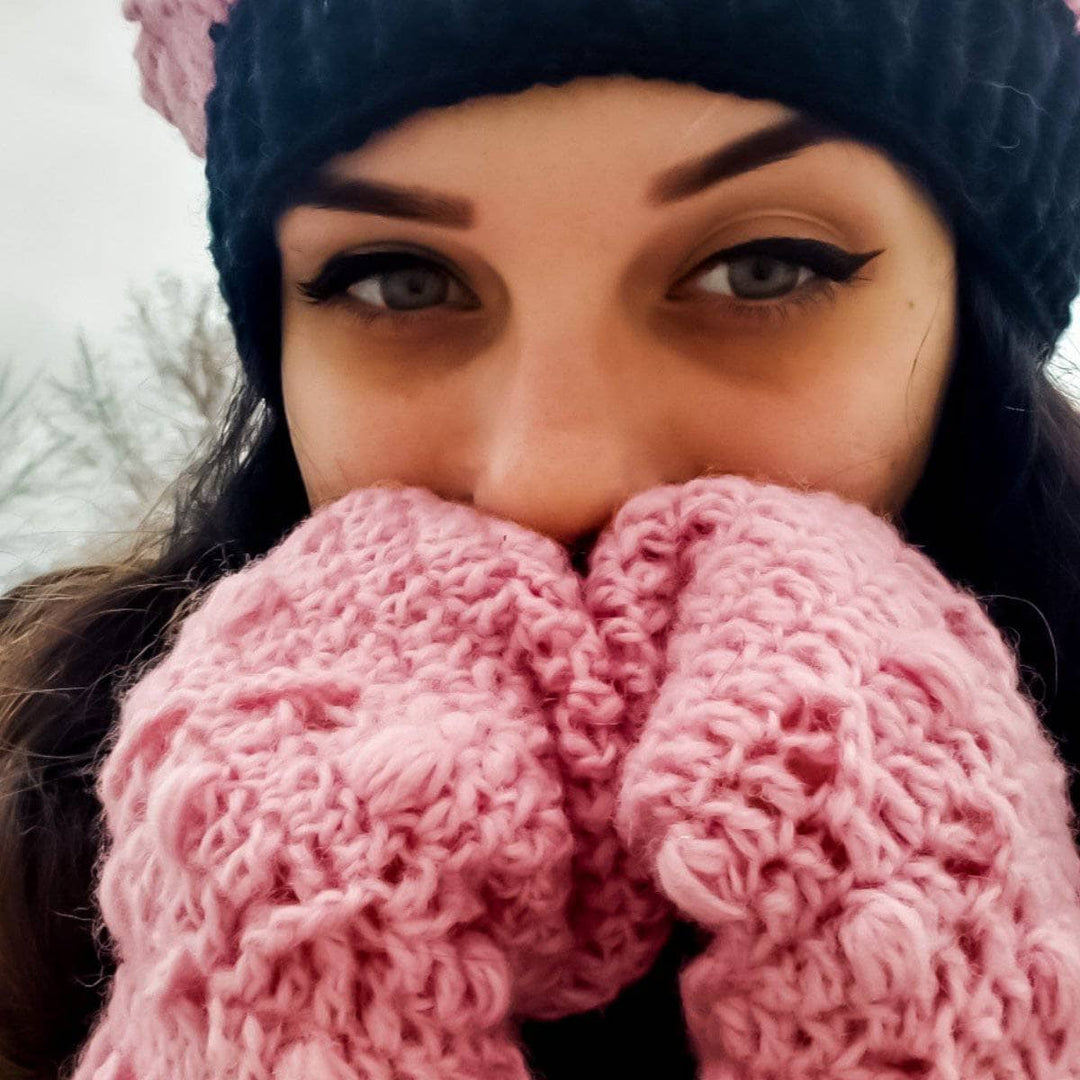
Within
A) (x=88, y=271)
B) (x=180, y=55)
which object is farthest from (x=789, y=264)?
(x=88, y=271)

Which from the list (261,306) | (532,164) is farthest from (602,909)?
(261,306)

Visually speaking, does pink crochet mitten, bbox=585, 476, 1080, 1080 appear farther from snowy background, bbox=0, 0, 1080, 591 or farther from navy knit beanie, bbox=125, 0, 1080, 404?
snowy background, bbox=0, 0, 1080, 591

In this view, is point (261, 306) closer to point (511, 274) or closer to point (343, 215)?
point (343, 215)

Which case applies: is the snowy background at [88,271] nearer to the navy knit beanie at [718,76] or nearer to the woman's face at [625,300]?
the navy knit beanie at [718,76]

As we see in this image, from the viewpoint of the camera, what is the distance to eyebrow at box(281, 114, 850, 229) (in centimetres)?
56

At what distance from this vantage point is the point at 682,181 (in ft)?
1.83

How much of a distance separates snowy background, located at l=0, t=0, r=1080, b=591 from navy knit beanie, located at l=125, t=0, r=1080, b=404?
0.99m

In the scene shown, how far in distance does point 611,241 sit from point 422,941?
374 mm

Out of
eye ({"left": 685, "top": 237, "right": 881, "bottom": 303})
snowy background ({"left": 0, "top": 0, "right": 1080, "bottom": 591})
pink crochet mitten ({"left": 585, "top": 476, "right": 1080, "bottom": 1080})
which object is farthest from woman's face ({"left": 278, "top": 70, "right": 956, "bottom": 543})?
snowy background ({"left": 0, "top": 0, "right": 1080, "bottom": 591})

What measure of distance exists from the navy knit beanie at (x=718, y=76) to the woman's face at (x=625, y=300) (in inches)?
0.6

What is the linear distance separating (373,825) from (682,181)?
1.23 feet

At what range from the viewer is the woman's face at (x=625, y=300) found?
56 cm

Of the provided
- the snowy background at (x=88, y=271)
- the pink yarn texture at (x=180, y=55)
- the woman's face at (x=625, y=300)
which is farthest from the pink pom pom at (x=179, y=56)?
the snowy background at (x=88, y=271)

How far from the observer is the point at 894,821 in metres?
0.41
